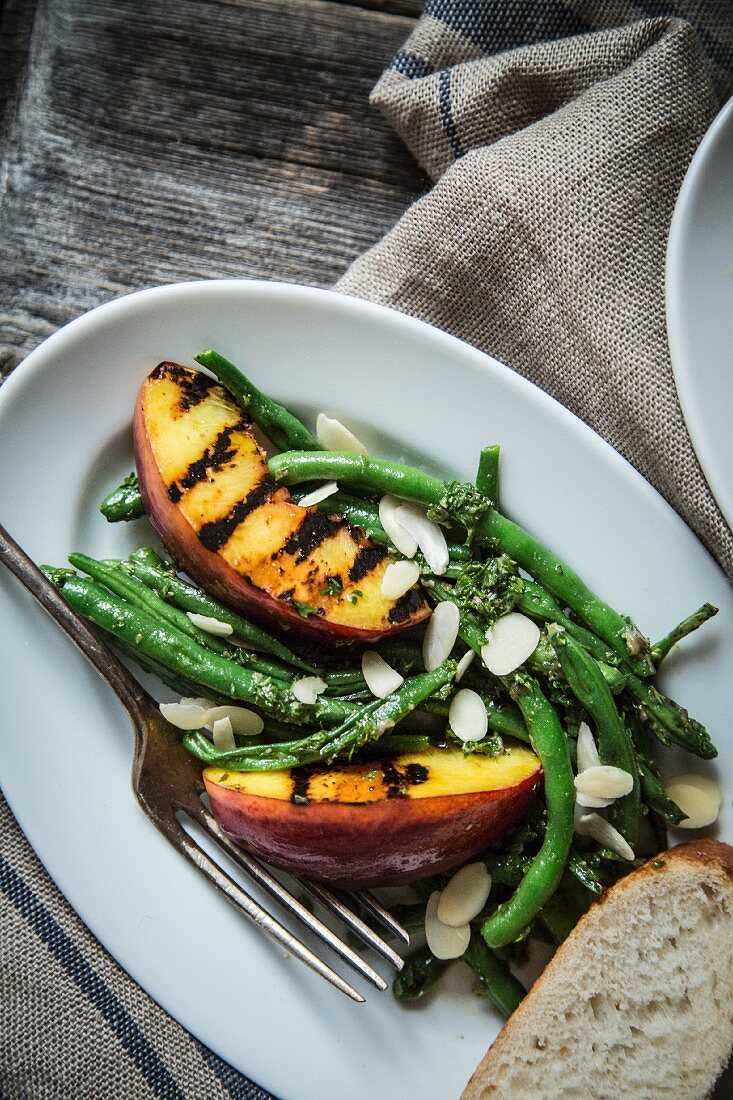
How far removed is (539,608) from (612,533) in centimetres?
28

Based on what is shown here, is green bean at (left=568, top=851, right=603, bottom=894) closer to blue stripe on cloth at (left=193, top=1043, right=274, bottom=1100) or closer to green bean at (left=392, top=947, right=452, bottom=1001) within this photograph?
green bean at (left=392, top=947, right=452, bottom=1001)

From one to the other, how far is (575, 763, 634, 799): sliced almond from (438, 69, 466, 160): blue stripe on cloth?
172 centimetres

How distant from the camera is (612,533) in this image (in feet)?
6.49

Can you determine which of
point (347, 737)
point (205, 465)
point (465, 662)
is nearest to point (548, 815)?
point (465, 662)

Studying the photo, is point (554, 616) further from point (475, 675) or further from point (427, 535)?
point (427, 535)

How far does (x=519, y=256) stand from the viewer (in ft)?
6.76

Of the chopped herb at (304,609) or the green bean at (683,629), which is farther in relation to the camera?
the green bean at (683,629)

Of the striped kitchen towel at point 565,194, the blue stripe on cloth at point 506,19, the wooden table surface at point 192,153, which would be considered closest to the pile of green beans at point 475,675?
the striped kitchen towel at point 565,194

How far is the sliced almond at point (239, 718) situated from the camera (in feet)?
6.33

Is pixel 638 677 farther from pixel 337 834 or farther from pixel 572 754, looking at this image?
pixel 337 834

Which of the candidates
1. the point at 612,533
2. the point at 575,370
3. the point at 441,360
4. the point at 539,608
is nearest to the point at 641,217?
the point at 575,370

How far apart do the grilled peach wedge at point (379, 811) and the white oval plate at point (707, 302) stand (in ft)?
2.80

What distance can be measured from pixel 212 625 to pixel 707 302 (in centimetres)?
142

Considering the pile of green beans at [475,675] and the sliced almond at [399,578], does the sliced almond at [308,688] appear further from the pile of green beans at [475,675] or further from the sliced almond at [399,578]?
the sliced almond at [399,578]
